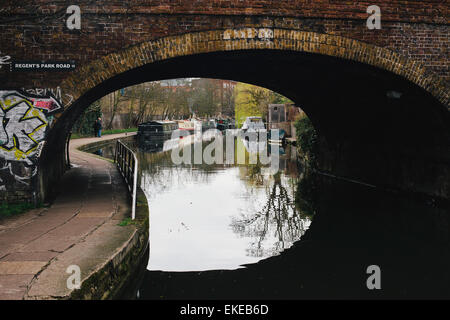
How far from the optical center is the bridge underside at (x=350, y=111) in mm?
9781

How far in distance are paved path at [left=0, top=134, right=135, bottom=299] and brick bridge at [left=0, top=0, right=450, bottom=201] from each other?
0.92m

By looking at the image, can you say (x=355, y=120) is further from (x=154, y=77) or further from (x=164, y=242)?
(x=164, y=242)

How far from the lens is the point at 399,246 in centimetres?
784

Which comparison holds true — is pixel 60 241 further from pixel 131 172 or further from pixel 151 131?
pixel 151 131

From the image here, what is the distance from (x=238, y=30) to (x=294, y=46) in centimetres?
112

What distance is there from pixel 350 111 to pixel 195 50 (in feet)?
21.6

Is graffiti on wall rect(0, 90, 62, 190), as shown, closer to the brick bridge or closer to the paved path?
the brick bridge

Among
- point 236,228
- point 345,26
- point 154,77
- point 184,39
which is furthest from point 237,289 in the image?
point 154,77

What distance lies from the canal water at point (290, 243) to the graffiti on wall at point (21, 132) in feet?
8.54

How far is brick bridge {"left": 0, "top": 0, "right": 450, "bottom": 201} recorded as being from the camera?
316 inches

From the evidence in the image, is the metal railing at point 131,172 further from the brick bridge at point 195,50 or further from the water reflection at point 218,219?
the brick bridge at point 195,50

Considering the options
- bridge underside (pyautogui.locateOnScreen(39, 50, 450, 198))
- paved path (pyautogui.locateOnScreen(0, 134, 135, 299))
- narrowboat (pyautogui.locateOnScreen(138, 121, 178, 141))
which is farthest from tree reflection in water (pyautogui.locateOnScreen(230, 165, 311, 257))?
narrowboat (pyautogui.locateOnScreen(138, 121, 178, 141))

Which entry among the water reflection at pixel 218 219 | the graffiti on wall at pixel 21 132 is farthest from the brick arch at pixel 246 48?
the water reflection at pixel 218 219

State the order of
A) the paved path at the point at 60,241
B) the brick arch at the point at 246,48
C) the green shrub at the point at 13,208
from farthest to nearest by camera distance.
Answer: the brick arch at the point at 246,48 → the green shrub at the point at 13,208 → the paved path at the point at 60,241
